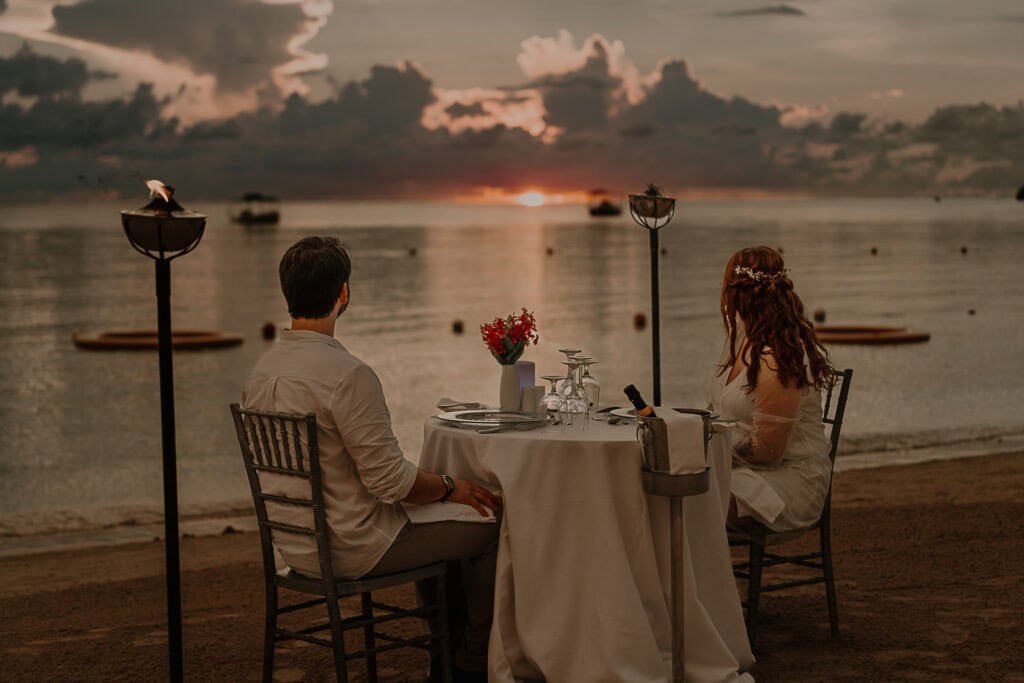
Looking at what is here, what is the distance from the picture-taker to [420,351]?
2639 cm

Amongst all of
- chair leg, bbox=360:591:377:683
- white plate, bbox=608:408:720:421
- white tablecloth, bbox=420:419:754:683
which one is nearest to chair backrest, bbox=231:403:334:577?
chair leg, bbox=360:591:377:683

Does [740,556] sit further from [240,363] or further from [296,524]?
[240,363]

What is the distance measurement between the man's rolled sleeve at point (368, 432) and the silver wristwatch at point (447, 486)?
23 centimetres

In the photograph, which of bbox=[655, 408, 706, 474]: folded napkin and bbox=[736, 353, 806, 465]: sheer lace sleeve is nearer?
bbox=[655, 408, 706, 474]: folded napkin

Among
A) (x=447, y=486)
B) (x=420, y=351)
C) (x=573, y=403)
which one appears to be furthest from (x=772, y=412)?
(x=420, y=351)

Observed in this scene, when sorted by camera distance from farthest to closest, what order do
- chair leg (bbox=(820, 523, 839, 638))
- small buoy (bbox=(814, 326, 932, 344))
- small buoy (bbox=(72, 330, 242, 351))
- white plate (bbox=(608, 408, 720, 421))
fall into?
small buoy (bbox=(72, 330, 242, 351)) < small buoy (bbox=(814, 326, 932, 344)) < chair leg (bbox=(820, 523, 839, 638)) < white plate (bbox=(608, 408, 720, 421))

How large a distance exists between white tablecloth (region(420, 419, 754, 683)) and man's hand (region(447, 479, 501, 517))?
7 cm

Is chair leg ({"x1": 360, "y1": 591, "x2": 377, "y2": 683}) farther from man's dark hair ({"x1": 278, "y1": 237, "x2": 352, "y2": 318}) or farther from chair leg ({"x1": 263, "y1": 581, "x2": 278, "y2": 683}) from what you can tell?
man's dark hair ({"x1": 278, "y1": 237, "x2": 352, "y2": 318})

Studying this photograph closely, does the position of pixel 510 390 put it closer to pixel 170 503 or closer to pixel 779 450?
pixel 779 450

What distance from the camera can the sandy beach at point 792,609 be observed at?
453cm

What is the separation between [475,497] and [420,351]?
2250 cm

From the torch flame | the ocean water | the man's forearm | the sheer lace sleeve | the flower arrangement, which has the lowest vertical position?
the ocean water

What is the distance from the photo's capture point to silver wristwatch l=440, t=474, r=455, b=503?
3891 mm

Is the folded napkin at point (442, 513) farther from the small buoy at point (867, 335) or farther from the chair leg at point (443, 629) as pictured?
the small buoy at point (867, 335)
